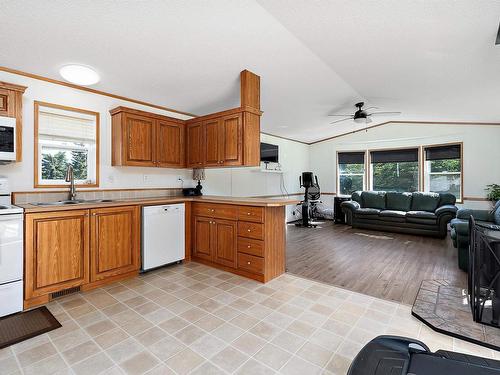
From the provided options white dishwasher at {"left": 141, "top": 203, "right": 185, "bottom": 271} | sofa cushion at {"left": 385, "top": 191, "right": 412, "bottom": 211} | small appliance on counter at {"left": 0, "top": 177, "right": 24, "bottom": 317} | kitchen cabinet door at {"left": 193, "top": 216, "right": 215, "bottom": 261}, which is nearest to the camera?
small appliance on counter at {"left": 0, "top": 177, "right": 24, "bottom": 317}

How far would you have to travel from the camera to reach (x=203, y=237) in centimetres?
367

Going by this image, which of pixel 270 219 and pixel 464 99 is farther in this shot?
pixel 464 99

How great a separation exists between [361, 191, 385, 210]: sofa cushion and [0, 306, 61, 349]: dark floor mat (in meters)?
6.79

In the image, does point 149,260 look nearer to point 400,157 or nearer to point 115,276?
point 115,276

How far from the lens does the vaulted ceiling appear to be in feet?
6.85

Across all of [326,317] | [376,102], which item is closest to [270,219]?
[326,317]

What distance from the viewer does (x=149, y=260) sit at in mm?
3279

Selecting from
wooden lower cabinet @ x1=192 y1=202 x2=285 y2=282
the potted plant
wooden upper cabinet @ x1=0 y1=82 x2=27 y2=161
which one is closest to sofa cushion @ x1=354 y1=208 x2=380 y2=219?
the potted plant

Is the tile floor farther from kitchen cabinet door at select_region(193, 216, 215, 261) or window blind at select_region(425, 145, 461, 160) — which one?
window blind at select_region(425, 145, 461, 160)

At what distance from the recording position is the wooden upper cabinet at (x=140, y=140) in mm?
3451

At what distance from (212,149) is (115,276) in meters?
2.07

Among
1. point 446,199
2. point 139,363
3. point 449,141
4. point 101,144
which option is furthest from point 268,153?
point 139,363

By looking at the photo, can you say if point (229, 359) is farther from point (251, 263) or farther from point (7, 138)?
point (7, 138)

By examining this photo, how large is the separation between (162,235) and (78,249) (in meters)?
0.97
